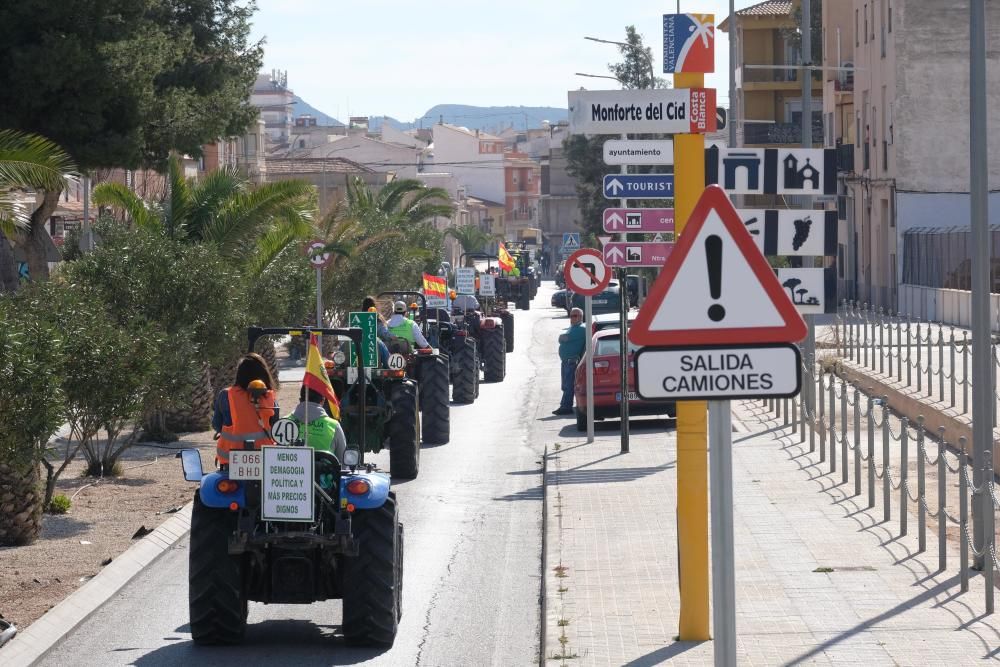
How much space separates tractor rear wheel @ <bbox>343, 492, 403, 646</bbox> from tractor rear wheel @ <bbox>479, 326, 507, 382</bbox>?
23.0 metres

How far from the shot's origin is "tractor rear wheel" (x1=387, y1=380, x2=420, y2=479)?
56.6ft

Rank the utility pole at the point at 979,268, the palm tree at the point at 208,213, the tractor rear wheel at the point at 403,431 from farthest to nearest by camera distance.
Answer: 1. the palm tree at the point at 208,213
2. the tractor rear wheel at the point at 403,431
3. the utility pole at the point at 979,268

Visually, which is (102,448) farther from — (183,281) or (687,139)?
(687,139)

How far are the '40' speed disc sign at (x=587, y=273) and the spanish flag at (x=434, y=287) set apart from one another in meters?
8.20

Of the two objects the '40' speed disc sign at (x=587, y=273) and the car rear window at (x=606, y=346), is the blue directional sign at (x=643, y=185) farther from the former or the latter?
the car rear window at (x=606, y=346)

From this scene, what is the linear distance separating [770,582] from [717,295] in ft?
19.1

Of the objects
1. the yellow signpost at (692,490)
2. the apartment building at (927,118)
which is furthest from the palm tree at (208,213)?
the apartment building at (927,118)

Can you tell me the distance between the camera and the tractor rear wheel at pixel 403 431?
1725 cm

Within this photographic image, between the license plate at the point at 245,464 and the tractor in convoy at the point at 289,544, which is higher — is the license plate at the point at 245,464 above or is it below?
above

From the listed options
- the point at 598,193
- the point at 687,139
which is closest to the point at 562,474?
the point at 687,139

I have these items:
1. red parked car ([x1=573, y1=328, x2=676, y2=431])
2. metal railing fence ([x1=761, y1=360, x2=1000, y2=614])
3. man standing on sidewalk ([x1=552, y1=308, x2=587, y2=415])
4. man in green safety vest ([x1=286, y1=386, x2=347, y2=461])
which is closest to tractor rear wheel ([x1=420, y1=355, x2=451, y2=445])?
red parked car ([x1=573, y1=328, x2=676, y2=431])

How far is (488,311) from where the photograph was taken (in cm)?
4347

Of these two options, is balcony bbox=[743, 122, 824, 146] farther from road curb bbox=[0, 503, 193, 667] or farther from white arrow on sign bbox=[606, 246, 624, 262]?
road curb bbox=[0, 503, 193, 667]

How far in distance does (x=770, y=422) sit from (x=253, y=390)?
1384 centimetres
